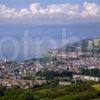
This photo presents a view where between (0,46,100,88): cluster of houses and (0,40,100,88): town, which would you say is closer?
(0,40,100,88): town

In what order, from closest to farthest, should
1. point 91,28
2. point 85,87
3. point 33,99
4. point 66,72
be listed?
point 33,99 < point 85,87 < point 66,72 < point 91,28

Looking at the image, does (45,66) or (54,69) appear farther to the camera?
(45,66)

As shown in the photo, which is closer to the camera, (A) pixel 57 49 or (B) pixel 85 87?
(B) pixel 85 87

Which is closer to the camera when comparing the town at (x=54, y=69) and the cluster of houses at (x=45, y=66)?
the town at (x=54, y=69)

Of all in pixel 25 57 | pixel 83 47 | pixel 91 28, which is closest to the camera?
pixel 25 57

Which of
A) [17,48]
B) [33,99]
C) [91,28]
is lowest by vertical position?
[33,99]

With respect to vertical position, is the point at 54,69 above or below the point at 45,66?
below

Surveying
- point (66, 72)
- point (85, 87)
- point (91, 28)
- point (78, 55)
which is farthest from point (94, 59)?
point (85, 87)

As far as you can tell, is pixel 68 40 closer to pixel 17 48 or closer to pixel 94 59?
pixel 94 59

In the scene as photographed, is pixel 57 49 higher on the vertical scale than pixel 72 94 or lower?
higher
